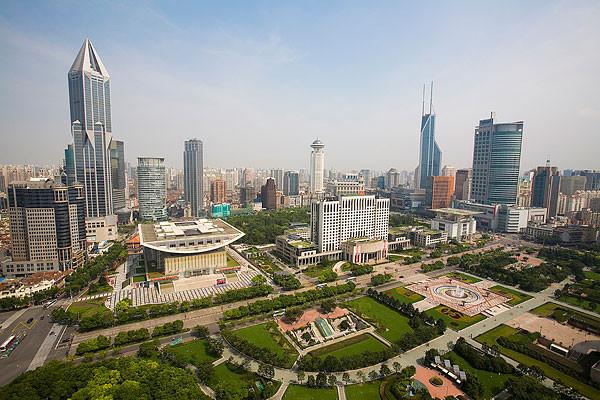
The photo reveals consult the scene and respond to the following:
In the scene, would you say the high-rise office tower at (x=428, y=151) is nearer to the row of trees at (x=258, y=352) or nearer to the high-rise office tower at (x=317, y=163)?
the high-rise office tower at (x=317, y=163)

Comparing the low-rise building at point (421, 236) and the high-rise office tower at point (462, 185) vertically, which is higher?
the high-rise office tower at point (462, 185)

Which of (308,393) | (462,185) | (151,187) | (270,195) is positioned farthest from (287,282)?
(462,185)

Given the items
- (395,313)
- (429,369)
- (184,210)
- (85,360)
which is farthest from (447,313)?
(184,210)

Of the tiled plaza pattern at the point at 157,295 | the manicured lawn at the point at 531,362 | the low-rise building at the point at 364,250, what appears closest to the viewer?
the manicured lawn at the point at 531,362

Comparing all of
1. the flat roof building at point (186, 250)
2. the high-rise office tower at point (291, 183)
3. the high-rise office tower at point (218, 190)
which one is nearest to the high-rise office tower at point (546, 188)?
the high-rise office tower at point (291, 183)

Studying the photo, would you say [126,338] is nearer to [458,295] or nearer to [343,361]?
[343,361]
